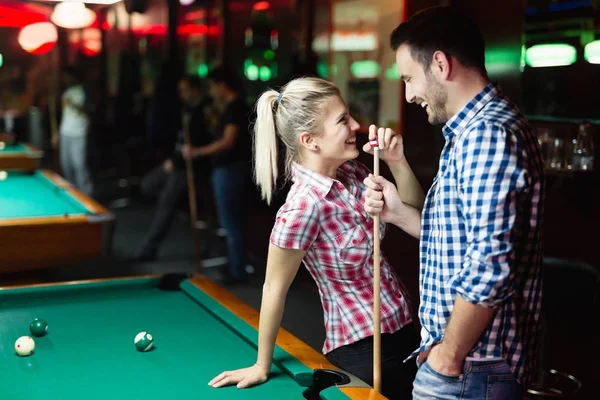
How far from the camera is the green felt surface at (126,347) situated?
5.66 feet

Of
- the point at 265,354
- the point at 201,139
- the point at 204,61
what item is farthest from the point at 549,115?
the point at 204,61

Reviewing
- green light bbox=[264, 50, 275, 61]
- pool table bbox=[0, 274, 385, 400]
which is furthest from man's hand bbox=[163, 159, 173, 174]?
pool table bbox=[0, 274, 385, 400]

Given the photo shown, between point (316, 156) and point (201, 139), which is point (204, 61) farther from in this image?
point (316, 156)

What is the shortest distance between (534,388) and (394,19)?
9.46ft

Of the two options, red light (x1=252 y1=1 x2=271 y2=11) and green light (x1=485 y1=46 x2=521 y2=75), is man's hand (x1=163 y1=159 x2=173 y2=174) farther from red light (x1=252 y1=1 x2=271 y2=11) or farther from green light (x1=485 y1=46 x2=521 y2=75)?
green light (x1=485 y1=46 x2=521 y2=75)

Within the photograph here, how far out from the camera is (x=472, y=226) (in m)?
1.41

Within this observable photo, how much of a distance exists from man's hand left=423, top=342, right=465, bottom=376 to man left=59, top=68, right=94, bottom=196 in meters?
6.57

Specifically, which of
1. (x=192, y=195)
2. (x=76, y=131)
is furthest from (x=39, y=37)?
(x=192, y=195)

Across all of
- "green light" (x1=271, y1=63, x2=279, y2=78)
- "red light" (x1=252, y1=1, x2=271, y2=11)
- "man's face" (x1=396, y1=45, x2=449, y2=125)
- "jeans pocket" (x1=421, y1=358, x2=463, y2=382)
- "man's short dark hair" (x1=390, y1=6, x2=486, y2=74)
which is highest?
"red light" (x1=252, y1=1, x2=271, y2=11)

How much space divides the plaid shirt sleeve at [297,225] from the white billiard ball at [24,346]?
76 cm

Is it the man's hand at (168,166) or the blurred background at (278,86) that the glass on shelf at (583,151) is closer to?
the blurred background at (278,86)

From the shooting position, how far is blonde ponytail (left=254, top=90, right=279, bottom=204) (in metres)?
1.96

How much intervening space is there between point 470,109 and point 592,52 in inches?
93.3

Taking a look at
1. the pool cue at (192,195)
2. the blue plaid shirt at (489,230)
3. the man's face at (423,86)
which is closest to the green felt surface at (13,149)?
the pool cue at (192,195)
